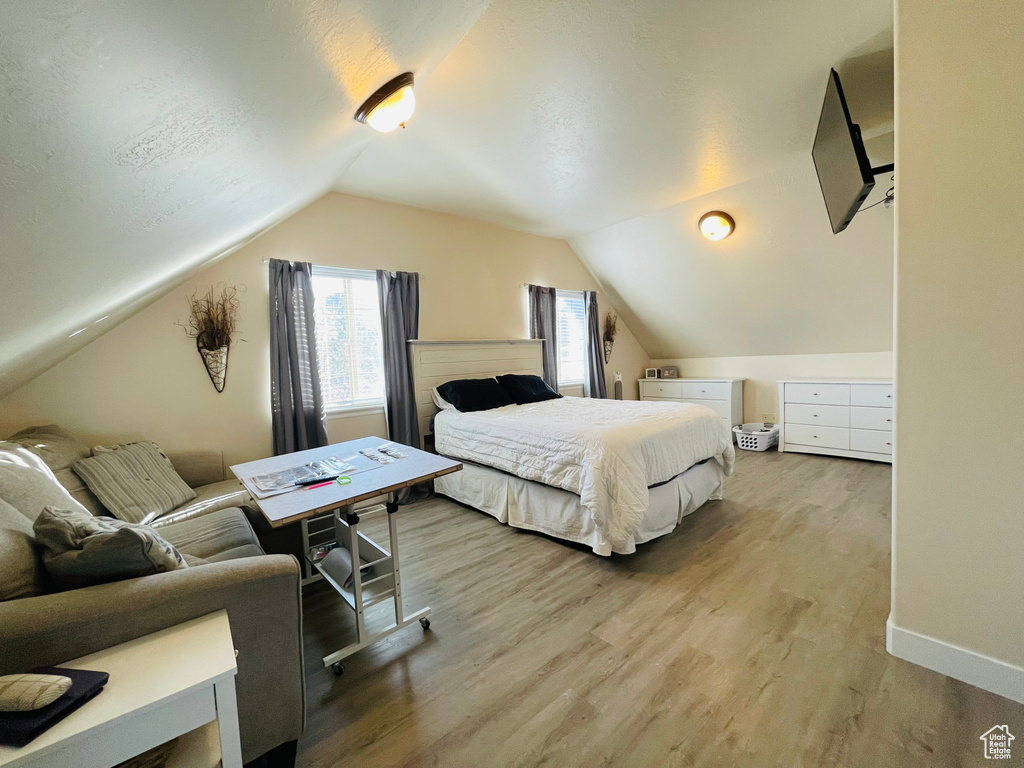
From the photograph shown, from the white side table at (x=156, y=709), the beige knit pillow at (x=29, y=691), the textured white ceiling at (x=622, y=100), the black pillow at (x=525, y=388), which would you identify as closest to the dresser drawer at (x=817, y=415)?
the textured white ceiling at (x=622, y=100)

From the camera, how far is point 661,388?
5.82 metres

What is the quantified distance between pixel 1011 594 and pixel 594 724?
4.90 feet

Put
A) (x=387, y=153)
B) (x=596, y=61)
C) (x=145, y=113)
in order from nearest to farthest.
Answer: (x=145, y=113), (x=596, y=61), (x=387, y=153)

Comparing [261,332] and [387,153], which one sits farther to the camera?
[261,332]

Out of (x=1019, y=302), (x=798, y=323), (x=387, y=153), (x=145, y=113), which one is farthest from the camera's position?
(x=798, y=323)

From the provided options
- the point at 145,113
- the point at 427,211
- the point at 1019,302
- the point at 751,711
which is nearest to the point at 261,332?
the point at 427,211

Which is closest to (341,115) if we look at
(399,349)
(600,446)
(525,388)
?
(600,446)

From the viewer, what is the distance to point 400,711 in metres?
1.47

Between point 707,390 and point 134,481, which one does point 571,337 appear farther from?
point 134,481

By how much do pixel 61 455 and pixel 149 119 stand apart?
6.94 ft

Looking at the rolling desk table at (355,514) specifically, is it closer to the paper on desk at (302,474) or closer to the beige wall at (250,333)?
the paper on desk at (302,474)

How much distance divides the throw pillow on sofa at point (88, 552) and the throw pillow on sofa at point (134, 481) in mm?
1130

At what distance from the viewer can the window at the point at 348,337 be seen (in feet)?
11.3

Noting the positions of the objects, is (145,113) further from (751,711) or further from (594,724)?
(751,711)
